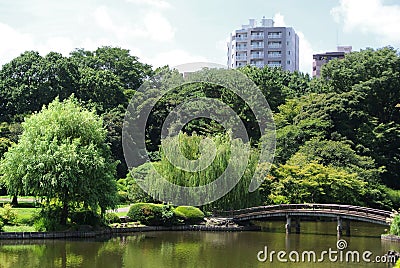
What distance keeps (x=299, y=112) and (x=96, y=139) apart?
21.1m

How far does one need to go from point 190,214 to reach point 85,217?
631cm

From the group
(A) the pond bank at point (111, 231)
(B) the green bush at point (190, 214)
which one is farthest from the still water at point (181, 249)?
(B) the green bush at point (190, 214)

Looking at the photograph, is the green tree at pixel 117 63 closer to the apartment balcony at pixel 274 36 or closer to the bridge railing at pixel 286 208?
the bridge railing at pixel 286 208

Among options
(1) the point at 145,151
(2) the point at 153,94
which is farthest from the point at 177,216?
(2) the point at 153,94

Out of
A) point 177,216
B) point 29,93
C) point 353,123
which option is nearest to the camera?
point 177,216

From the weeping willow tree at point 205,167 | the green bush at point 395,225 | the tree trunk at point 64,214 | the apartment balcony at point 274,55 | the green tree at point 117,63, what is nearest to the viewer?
the green bush at point 395,225

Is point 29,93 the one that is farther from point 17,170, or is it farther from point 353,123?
point 353,123

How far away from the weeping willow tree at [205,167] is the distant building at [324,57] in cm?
5696

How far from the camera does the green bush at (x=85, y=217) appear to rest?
89.1 feet

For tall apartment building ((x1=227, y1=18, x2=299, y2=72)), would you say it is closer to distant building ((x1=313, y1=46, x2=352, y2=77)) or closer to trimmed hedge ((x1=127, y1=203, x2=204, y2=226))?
Result: distant building ((x1=313, y1=46, x2=352, y2=77))

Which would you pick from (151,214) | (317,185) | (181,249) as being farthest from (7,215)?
(317,185)

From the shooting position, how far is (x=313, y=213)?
30.8 m

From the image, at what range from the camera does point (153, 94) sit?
4881cm

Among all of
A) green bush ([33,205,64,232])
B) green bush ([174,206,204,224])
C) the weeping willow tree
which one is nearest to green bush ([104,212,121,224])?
green bush ([33,205,64,232])
